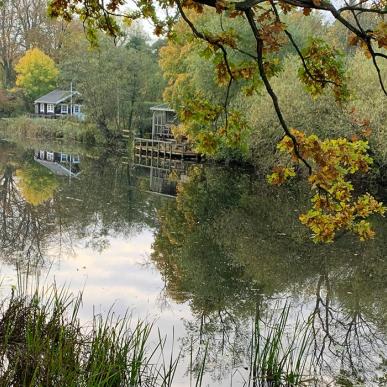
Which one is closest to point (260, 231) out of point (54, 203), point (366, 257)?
point (366, 257)

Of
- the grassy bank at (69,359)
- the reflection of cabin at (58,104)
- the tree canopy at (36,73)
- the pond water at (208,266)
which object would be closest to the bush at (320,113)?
the pond water at (208,266)

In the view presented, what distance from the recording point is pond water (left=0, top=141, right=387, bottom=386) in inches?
321

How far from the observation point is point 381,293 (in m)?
11.2

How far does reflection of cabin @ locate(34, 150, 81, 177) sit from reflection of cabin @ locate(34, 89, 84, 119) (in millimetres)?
18896

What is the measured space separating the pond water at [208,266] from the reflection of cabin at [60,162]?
437 centimetres

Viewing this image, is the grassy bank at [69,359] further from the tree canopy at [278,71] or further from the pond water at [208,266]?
the tree canopy at [278,71]

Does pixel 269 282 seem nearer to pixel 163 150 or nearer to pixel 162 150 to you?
pixel 163 150

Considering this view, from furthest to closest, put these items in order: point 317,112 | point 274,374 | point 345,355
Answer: point 317,112 → point 345,355 → point 274,374

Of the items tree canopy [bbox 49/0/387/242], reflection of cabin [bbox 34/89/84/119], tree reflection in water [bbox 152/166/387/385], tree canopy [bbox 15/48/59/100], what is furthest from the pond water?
tree canopy [bbox 15/48/59/100]

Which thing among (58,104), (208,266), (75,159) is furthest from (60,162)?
(58,104)

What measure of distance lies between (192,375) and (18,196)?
14.8m

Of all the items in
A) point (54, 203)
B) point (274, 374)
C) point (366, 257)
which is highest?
point (54, 203)

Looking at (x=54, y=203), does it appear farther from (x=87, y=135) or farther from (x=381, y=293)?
(x=87, y=135)

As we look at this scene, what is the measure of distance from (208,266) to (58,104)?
4853cm
